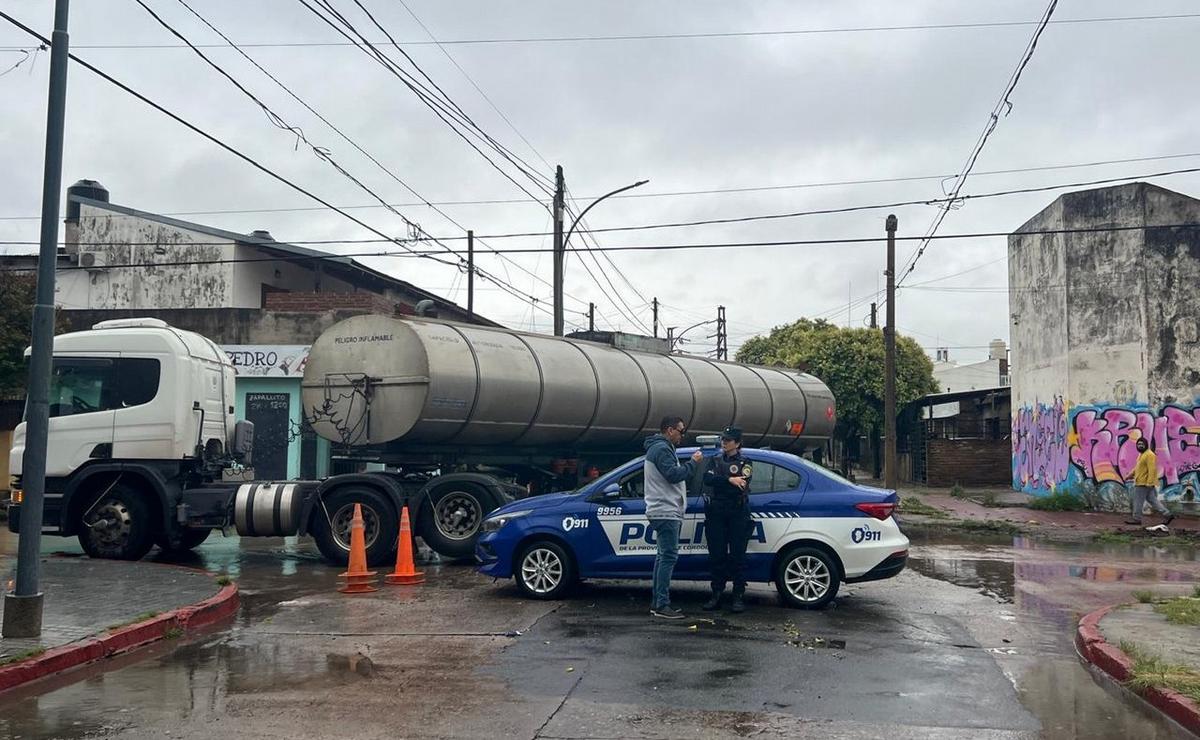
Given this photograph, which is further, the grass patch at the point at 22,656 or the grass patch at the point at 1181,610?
the grass patch at the point at 1181,610

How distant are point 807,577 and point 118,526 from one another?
29.5 feet

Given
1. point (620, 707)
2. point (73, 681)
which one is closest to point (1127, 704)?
point (620, 707)

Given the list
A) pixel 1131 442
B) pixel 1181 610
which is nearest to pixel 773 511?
pixel 1181 610

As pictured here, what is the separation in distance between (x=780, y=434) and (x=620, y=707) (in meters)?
15.3

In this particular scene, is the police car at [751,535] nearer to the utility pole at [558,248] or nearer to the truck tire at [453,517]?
the truck tire at [453,517]

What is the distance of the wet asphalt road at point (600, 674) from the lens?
637 centimetres

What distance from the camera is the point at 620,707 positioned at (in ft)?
21.9

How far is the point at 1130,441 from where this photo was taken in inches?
908

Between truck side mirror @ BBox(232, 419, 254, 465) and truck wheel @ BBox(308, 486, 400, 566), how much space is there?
1995 millimetres

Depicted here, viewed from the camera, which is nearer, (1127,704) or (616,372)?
(1127,704)

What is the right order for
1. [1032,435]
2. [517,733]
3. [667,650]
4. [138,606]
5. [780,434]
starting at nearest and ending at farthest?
[517,733] < [667,650] < [138,606] < [780,434] < [1032,435]

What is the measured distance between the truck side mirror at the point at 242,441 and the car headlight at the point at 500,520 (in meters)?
5.60

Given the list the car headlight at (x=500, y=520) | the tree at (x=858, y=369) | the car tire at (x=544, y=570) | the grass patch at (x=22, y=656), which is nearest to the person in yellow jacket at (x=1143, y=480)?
the car tire at (x=544, y=570)

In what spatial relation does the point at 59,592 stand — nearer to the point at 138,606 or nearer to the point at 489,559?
the point at 138,606
